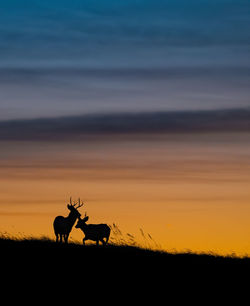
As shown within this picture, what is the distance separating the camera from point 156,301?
51.5ft

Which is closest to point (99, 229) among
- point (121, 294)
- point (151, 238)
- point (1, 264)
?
point (151, 238)

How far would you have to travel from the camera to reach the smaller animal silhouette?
1077 inches

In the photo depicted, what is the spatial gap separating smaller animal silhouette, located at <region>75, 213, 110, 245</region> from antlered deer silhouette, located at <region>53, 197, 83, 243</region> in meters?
0.42

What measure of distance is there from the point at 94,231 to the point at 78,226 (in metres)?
1.07

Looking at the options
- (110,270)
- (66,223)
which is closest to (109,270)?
(110,270)

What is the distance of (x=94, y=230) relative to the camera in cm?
2767

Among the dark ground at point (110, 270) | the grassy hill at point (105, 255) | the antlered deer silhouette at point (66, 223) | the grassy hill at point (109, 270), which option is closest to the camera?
the grassy hill at point (109, 270)

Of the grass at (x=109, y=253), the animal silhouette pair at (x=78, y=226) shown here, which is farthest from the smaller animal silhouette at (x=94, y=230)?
the grass at (x=109, y=253)

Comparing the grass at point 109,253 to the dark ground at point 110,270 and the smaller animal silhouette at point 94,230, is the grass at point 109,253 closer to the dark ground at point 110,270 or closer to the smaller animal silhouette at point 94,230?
the dark ground at point 110,270

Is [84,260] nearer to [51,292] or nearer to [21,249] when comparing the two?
[21,249]

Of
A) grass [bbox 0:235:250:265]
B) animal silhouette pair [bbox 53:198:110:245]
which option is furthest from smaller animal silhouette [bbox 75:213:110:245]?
grass [bbox 0:235:250:265]

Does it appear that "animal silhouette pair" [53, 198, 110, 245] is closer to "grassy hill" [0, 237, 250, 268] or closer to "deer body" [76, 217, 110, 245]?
"deer body" [76, 217, 110, 245]

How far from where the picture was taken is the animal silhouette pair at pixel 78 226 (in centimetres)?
2689

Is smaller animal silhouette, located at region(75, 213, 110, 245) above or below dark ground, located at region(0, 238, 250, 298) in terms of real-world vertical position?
below
